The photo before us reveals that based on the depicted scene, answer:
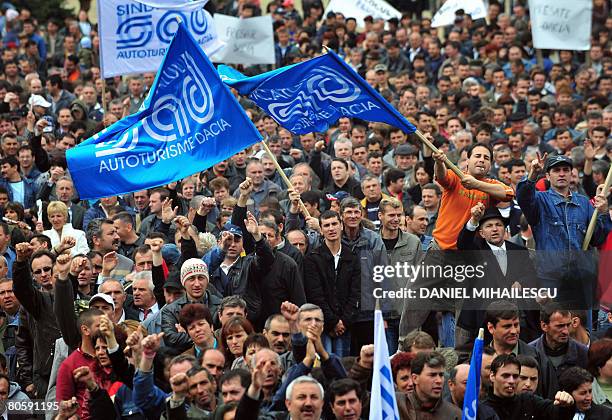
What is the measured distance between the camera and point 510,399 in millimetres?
9914

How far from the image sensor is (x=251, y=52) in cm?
2153

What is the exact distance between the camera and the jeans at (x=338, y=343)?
39.8ft

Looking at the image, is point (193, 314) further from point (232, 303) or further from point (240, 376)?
point (240, 376)

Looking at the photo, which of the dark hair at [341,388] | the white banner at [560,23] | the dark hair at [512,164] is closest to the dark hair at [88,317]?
the dark hair at [341,388]

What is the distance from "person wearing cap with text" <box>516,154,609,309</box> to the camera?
1174cm

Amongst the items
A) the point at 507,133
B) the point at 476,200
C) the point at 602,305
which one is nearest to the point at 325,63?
the point at 476,200

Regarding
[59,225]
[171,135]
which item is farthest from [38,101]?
[171,135]

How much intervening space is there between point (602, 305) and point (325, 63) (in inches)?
111

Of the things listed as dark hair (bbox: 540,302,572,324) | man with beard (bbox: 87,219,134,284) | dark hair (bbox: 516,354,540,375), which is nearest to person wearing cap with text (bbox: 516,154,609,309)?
dark hair (bbox: 540,302,572,324)

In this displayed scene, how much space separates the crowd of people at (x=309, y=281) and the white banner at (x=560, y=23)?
7.67ft

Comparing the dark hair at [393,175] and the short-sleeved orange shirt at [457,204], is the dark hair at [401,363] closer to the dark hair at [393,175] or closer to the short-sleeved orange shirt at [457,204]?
the short-sleeved orange shirt at [457,204]

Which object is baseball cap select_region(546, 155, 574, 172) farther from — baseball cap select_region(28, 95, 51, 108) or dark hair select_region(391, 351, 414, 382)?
baseball cap select_region(28, 95, 51, 108)

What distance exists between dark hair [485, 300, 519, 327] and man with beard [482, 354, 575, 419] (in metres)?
0.78

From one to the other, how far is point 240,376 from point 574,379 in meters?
2.16
